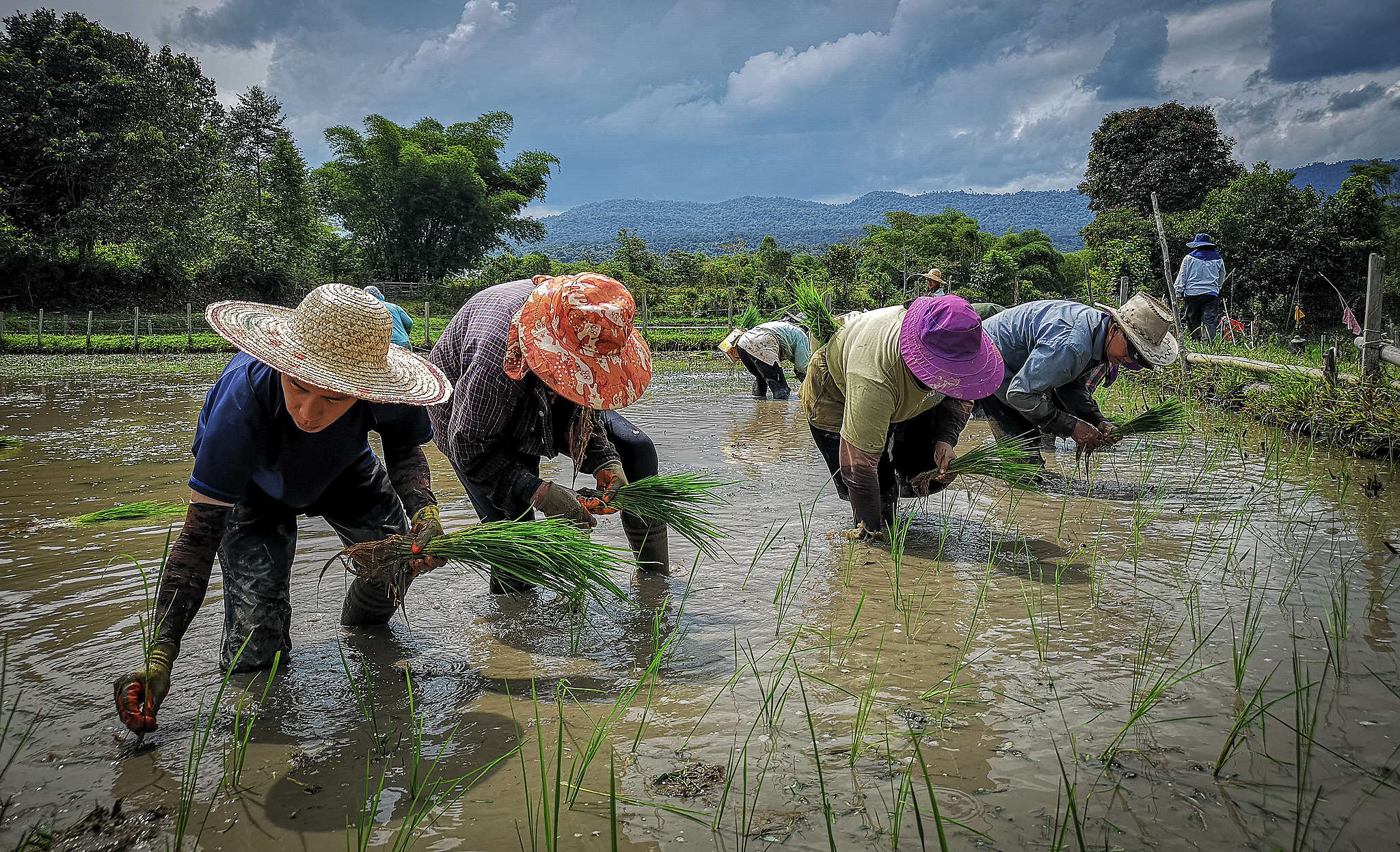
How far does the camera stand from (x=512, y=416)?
2676 millimetres

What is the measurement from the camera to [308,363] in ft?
6.56

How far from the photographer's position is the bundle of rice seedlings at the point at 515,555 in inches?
91.4

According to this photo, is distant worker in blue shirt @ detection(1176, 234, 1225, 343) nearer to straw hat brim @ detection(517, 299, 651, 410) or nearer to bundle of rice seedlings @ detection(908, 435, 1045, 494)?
bundle of rice seedlings @ detection(908, 435, 1045, 494)

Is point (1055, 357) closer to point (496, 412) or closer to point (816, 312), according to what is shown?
point (816, 312)

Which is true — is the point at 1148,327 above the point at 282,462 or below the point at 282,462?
above

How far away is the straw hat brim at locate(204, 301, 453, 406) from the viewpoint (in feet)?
6.38

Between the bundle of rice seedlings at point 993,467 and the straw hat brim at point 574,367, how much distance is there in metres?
1.94

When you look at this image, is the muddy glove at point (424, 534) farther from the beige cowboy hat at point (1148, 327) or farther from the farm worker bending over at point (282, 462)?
the beige cowboy hat at point (1148, 327)

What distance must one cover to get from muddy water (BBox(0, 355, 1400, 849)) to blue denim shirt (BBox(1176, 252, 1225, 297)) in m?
6.43

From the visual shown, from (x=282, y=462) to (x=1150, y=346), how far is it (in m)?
4.06

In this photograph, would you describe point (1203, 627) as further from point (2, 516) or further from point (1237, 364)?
point (1237, 364)

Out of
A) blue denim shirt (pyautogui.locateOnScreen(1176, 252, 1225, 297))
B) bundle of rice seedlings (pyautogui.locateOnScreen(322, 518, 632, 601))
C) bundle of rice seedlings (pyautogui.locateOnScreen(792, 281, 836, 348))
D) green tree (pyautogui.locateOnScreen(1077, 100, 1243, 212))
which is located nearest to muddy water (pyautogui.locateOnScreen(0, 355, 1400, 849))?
bundle of rice seedlings (pyautogui.locateOnScreen(322, 518, 632, 601))

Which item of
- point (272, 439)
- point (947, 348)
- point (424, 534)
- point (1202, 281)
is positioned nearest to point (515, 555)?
point (424, 534)

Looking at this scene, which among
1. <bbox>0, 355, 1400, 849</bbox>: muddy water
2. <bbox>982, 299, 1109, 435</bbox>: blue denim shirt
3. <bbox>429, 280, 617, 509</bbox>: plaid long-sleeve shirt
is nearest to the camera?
<bbox>0, 355, 1400, 849</bbox>: muddy water
